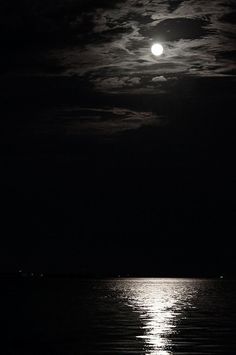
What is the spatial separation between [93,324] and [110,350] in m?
26.4

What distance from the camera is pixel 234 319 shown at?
8644cm

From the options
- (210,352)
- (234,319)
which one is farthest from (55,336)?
(234,319)

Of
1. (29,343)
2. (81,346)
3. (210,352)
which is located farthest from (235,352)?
(29,343)

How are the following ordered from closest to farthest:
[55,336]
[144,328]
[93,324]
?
1. [55,336]
2. [144,328]
3. [93,324]

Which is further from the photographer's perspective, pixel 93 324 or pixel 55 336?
pixel 93 324

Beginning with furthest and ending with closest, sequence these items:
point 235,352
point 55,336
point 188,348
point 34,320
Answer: point 34,320
point 55,336
point 188,348
point 235,352

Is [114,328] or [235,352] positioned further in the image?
[114,328]

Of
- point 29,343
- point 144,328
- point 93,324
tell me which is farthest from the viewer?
point 93,324

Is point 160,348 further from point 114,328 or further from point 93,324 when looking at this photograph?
point 93,324

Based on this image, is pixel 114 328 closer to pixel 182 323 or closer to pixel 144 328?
pixel 144 328

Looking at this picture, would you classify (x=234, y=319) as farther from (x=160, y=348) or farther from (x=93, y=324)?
(x=160, y=348)

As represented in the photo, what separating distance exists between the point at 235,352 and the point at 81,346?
12127mm

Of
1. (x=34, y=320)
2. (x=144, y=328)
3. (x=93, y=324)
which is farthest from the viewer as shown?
(x=34, y=320)

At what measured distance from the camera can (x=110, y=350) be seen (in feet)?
163
